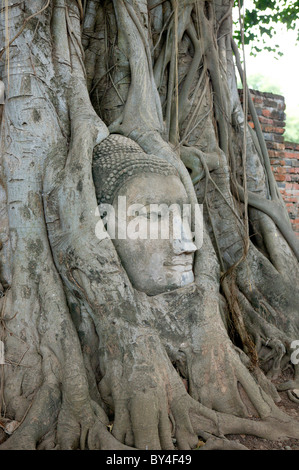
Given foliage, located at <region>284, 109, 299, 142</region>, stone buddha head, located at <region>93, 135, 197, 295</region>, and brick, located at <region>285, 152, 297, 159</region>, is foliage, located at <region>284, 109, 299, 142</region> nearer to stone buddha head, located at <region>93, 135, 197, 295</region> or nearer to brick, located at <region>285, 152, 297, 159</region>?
brick, located at <region>285, 152, 297, 159</region>

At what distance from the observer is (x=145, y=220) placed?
2842 mm

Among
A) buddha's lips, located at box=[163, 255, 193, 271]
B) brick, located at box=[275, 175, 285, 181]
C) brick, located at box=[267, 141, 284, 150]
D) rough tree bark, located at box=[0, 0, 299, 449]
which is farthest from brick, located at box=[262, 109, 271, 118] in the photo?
buddha's lips, located at box=[163, 255, 193, 271]

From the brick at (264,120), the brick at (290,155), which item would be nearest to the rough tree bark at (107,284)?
the brick at (264,120)

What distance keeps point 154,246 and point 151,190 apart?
0.32 metres

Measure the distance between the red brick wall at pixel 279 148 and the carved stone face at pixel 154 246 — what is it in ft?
9.76

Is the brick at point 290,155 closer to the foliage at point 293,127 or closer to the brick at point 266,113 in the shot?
the brick at point 266,113

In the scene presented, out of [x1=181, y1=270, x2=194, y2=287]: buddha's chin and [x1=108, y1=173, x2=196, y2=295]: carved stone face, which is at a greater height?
[x1=108, y1=173, x2=196, y2=295]: carved stone face

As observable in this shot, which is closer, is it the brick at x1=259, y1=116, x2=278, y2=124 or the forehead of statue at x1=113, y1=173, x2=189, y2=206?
the forehead of statue at x1=113, y1=173, x2=189, y2=206

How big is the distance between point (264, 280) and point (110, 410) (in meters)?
1.68

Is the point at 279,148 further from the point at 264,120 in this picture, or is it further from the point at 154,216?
the point at 154,216

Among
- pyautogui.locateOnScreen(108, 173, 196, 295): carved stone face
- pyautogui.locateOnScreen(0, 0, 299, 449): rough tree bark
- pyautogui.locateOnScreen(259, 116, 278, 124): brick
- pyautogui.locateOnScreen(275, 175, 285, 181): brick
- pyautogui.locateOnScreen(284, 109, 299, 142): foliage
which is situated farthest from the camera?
pyautogui.locateOnScreen(284, 109, 299, 142): foliage

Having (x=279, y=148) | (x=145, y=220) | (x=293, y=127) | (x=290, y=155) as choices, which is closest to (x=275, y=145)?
(x=279, y=148)

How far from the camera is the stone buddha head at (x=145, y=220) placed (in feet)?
9.26

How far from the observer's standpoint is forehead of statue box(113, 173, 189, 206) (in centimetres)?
286
